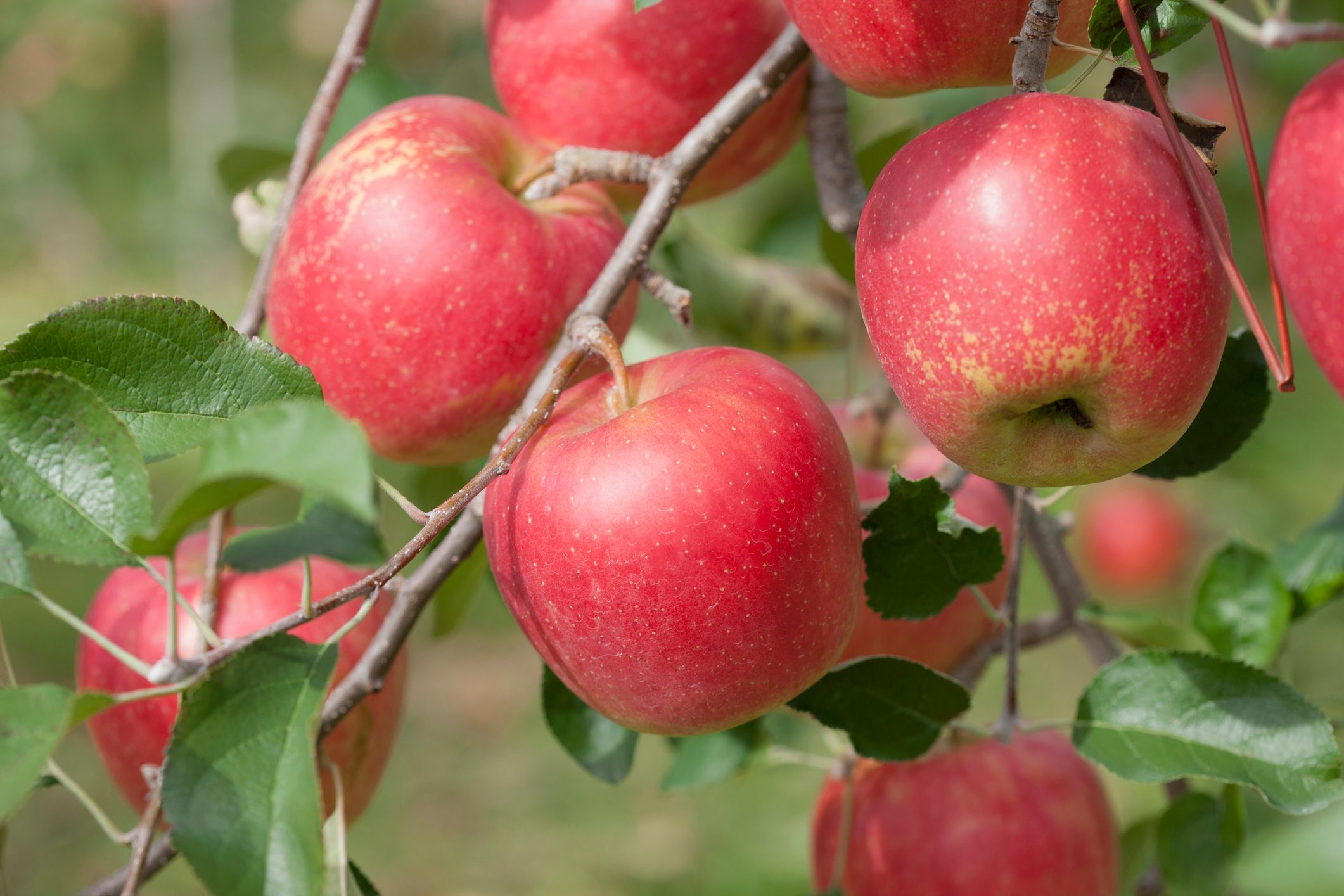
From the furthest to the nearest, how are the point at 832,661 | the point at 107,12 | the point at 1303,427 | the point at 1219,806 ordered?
the point at 107,12 < the point at 1303,427 < the point at 1219,806 < the point at 832,661

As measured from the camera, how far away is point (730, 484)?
0.49 meters

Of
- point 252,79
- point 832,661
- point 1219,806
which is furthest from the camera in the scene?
point 252,79

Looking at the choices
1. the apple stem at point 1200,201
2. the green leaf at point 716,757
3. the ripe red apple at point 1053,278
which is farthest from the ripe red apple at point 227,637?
the apple stem at point 1200,201

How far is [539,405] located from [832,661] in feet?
0.65

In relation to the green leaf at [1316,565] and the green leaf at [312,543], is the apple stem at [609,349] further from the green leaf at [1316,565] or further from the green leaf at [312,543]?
the green leaf at [1316,565]

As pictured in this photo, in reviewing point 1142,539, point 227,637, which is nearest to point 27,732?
point 227,637

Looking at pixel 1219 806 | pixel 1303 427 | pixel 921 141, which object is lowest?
pixel 1303 427

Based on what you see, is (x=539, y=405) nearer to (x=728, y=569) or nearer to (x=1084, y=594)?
(x=728, y=569)

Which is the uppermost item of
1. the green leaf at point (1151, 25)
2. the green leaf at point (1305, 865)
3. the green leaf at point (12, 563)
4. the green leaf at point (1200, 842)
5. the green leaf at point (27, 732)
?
the green leaf at point (1151, 25)

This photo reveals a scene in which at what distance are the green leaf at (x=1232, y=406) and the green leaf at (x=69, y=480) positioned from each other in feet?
1.64

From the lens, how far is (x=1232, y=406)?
0.61 meters

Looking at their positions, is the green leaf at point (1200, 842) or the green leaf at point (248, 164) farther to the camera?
the green leaf at point (248, 164)

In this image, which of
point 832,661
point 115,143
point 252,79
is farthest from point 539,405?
point 115,143

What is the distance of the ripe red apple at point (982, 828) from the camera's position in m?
0.78
